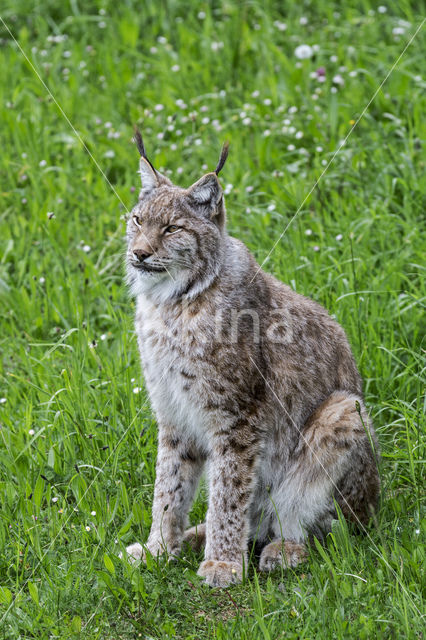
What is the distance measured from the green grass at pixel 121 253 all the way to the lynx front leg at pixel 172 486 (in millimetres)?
140

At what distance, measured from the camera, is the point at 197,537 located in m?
4.39

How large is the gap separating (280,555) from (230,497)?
14.1 inches

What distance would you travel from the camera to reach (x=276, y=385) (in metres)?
4.21

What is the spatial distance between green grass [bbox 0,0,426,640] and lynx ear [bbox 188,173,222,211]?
66cm

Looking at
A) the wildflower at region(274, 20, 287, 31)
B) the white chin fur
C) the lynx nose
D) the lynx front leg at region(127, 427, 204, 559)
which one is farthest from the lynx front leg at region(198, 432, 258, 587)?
the wildflower at region(274, 20, 287, 31)

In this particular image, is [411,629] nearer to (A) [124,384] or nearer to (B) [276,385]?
(B) [276,385]

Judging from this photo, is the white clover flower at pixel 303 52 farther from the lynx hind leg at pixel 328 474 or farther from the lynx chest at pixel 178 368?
the lynx hind leg at pixel 328 474

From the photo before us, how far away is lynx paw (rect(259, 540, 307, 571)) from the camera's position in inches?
160

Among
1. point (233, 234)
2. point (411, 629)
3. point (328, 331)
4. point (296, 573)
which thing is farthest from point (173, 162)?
point (411, 629)

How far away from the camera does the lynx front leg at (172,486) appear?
13.9 ft

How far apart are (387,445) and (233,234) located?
208cm

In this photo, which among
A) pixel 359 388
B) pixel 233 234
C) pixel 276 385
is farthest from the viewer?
pixel 233 234

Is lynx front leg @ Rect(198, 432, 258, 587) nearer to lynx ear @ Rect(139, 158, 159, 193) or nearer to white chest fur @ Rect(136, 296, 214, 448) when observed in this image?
white chest fur @ Rect(136, 296, 214, 448)

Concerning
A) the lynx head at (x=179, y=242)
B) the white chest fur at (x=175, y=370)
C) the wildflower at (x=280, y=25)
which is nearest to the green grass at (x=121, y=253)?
the wildflower at (x=280, y=25)
